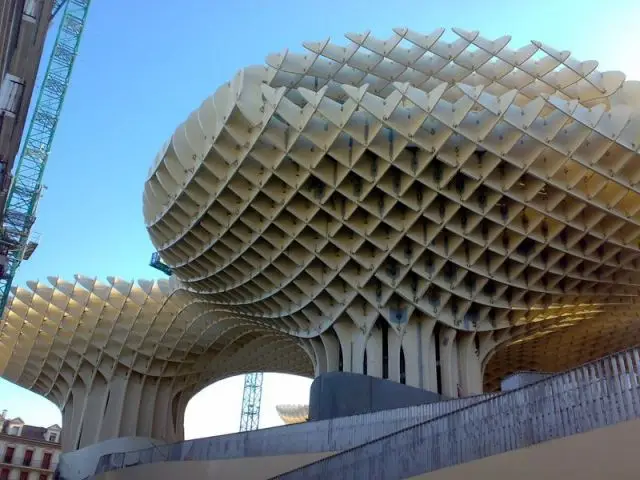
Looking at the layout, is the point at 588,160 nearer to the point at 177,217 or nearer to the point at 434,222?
the point at 434,222

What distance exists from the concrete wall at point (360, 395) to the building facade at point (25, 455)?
40.6 metres

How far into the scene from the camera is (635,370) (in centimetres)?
1012

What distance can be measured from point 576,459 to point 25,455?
190 ft

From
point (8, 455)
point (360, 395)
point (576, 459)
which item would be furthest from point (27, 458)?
point (576, 459)

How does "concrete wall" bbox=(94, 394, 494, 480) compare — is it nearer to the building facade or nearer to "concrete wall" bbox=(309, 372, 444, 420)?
"concrete wall" bbox=(309, 372, 444, 420)

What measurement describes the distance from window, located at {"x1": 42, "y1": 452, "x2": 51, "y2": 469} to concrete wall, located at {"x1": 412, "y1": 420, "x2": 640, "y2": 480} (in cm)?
5610

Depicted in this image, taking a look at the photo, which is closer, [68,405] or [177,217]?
[177,217]

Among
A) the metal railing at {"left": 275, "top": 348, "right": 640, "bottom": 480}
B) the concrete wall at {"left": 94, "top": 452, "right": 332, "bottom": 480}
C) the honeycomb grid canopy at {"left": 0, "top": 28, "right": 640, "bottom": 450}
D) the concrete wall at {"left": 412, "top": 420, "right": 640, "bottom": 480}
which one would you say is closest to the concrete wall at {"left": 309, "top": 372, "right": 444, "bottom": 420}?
the honeycomb grid canopy at {"left": 0, "top": 28, "right": 640, "bottom": 450}

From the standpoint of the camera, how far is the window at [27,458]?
2223 inches

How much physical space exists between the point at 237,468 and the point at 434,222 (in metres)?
12.7

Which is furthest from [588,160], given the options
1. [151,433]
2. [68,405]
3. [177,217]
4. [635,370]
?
[68,405]

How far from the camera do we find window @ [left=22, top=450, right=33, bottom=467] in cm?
5647

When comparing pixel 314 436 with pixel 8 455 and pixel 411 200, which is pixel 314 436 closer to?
pixel 411 200

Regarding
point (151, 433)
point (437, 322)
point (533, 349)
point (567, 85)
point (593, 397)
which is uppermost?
point (567, 85)
